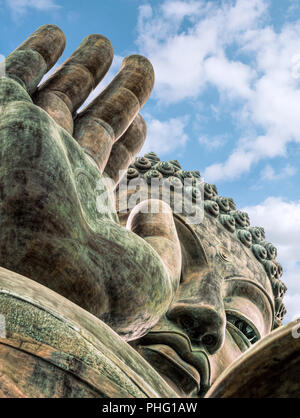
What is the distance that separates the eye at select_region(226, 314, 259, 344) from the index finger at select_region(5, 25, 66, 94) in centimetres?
232

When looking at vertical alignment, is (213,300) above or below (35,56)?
below

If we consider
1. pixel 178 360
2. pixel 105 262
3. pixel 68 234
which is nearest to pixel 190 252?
pixel 178 360

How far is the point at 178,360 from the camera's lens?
3.28 meters

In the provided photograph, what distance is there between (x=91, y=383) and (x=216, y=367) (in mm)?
2556

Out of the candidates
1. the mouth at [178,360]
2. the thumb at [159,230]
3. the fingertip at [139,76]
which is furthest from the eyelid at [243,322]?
the fingertip at [139,76]

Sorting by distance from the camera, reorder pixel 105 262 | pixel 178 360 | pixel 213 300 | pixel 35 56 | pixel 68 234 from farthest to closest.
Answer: pixel 213 300 < pixel 35 56 < pixel 178 360 < pixel 105 262 < pixel 68 234

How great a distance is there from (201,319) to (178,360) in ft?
1.07

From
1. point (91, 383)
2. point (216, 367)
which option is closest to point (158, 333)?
point (216, 367)

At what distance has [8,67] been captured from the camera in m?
3.22

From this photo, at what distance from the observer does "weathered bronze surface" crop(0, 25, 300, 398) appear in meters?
1.34

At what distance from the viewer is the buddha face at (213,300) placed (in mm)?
3328

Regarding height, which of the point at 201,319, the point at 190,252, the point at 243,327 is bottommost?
the point at 201,319

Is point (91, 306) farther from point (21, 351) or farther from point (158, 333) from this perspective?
point (158, 333)

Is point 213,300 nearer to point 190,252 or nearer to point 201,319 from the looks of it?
point 201,319
